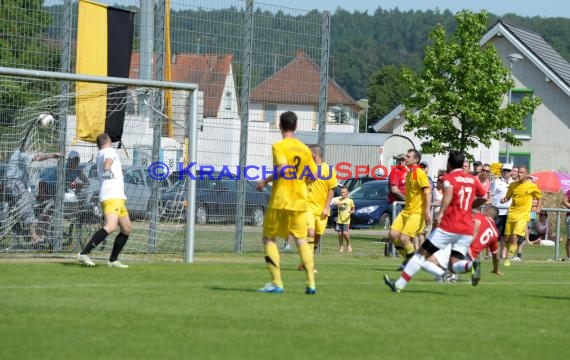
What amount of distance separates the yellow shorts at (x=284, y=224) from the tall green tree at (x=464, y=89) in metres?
26.2

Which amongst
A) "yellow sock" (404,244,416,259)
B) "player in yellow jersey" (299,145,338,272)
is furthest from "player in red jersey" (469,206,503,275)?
"player in yellow jersey" (299,145,338,272)

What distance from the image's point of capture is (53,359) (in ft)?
26.0

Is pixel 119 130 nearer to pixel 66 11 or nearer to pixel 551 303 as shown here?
pixel 66 11

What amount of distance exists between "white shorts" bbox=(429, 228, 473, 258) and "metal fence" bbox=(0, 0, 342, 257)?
6354mm

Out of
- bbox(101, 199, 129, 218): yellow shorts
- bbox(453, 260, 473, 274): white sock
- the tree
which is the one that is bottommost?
bbox(453, 260, 473, 274): white sock

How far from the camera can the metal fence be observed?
62.6 ft

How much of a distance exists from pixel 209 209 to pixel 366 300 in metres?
9.87

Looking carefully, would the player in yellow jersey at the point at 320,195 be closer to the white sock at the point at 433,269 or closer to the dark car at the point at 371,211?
the white sock at the point at 433,269

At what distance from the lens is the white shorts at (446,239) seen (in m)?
14.0

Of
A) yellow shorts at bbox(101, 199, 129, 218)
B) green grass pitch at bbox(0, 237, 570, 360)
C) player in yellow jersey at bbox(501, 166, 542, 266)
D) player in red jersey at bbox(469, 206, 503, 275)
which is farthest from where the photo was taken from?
player in yellow jersey at bbox(501, 166, 542, 266)

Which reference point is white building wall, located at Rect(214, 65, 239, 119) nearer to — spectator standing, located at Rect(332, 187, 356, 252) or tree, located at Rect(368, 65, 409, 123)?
spectator standing, located at Rect(332, 187, 356, 252)

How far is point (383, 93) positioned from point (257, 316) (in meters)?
136

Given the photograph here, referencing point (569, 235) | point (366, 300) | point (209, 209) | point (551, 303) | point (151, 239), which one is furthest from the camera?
point (569, 235)

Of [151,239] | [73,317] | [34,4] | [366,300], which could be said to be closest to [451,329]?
[366,300]
